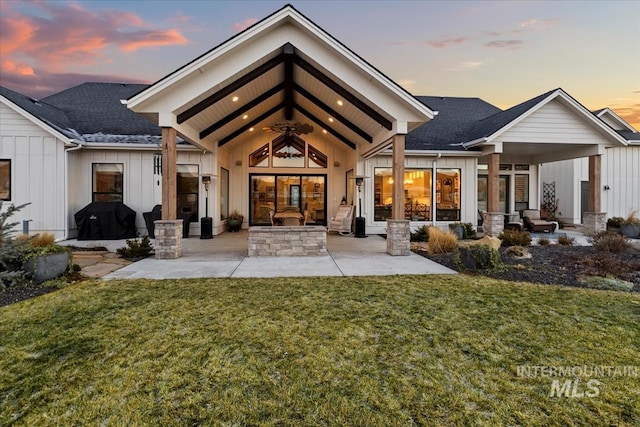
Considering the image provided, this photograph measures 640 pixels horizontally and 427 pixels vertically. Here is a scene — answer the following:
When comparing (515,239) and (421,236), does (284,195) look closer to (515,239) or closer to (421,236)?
(421,236)

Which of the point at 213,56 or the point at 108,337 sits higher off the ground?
the point at 213,56

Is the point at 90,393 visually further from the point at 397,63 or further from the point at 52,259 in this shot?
the point at 397,63

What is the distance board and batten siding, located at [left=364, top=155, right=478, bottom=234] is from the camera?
1226 centimetres

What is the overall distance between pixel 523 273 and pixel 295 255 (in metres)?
4.85

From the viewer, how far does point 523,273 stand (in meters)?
6.00

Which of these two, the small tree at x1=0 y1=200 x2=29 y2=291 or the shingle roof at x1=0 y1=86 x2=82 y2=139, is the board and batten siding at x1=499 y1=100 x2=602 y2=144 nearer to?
the small tree at x1=0 y1=200 x2=29 y2=291

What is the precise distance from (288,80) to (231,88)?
2.28m

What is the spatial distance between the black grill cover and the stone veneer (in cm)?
557

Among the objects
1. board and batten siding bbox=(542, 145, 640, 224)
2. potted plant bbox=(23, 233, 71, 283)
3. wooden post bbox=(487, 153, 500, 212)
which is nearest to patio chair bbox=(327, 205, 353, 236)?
wooden post bbox=(487, 153, 500, 212)

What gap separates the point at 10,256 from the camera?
490 centimetres

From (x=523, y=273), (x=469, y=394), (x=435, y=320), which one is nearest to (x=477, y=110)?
(x=523, y=273)

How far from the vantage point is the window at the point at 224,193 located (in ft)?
41.7

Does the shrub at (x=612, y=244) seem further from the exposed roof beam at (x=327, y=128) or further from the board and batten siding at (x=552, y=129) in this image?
the exposed roof beam at (x=327, y=128)

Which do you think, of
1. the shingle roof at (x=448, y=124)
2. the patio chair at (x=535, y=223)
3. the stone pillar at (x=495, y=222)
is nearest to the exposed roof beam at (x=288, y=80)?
the shingle roof at (x=448, y=124)
